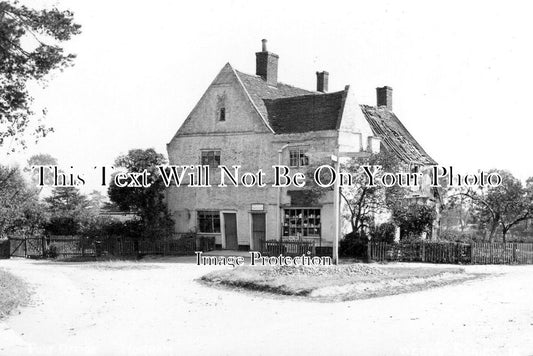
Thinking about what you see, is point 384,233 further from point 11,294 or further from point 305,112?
point 11,294

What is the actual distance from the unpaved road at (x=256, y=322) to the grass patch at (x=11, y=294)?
36 centimetres

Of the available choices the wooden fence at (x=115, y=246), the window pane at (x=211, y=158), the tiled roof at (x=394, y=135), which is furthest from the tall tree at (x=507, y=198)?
the wooden fence at (x=115, y=246)

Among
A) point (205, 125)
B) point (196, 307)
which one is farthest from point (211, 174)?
point (196, 307)

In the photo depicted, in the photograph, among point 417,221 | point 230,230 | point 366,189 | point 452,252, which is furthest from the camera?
point 230,230

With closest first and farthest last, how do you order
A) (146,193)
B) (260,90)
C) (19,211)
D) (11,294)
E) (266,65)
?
(11,294), (146,193), (260,90), (19,211), (266,65)

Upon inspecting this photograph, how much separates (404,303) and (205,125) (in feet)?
75.4

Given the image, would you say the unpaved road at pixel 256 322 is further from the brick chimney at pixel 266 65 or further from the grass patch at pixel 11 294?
the brick chimney at pixel 266 65

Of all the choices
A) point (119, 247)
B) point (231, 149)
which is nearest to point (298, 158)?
point (231, 149)

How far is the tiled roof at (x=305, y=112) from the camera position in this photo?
35.0 metres

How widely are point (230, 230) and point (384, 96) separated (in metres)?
18.0

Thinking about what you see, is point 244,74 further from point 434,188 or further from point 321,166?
point 434,188

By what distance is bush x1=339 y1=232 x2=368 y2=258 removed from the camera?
3148 cm

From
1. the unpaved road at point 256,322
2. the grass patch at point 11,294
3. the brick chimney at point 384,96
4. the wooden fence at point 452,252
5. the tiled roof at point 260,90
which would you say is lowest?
the unpaved road at point 256,322

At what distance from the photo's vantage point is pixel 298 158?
1385 inches
